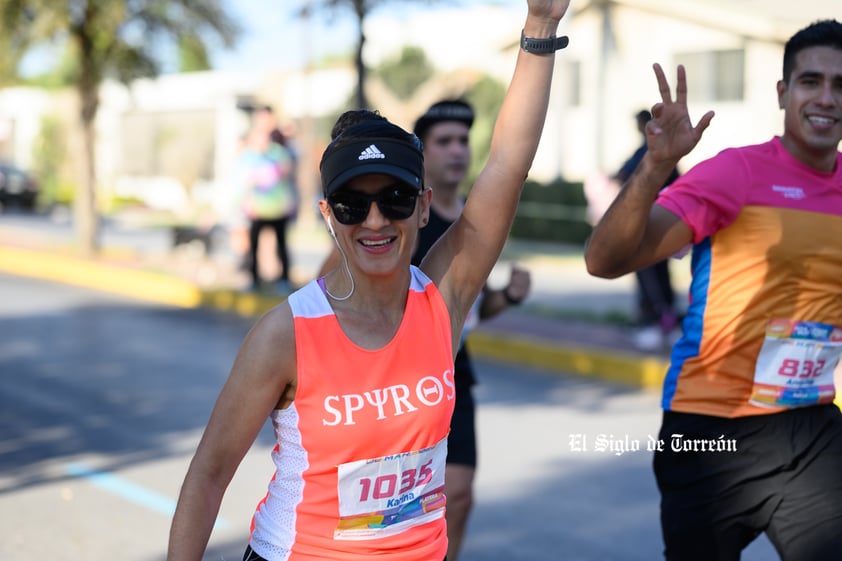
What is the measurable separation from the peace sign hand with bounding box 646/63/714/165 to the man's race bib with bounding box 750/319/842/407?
0.70 meters

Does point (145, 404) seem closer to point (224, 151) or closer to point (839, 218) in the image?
point (839, 218)

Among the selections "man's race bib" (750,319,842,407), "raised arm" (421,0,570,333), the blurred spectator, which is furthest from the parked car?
"raised arm" (421,0,570,333)

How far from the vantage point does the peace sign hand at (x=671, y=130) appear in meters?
3.01

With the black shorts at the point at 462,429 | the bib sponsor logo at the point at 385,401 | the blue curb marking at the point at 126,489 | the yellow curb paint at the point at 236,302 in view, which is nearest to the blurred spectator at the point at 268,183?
the yellow curb paint at the point at 236,302

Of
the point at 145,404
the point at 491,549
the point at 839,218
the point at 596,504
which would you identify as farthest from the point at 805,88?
the point at 145,404

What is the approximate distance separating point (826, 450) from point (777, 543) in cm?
31

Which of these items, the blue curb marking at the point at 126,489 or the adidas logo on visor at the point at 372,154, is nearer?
the adidas logo on visor at the point at 372,154

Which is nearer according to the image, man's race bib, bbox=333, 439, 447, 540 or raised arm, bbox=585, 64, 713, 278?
man's race bib, bbox=333, 439, 447, 540

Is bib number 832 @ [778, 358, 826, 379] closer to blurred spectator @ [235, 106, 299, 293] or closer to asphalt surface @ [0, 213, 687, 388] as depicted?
asphalt surface @ [0, 213, 687, 388]

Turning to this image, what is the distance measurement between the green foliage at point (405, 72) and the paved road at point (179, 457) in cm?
2666

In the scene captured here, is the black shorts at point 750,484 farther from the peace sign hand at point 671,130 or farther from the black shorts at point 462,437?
the black shorts at point 462,437

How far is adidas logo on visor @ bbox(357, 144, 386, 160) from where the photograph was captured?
248cm

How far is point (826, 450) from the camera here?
11.1 feet

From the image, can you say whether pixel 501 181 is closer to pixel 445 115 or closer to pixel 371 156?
pixel 371 156
